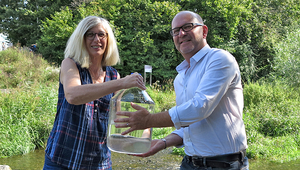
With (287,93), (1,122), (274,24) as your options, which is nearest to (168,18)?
(274,24)

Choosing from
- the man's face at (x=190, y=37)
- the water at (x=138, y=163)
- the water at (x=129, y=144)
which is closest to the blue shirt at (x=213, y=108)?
the man's face at (x=190, y=37)

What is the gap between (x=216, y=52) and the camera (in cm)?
190

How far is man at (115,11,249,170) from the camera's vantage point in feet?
5.62

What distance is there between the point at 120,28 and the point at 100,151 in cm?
1843

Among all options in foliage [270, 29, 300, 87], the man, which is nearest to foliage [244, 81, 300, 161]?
foliage [270, 29, 300, 87]

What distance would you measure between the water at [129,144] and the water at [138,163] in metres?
3.51

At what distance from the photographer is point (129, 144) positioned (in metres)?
2.38

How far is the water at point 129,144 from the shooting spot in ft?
7.43

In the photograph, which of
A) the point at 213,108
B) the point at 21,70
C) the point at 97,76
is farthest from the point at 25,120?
the point at 21,70

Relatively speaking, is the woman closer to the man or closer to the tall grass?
the man

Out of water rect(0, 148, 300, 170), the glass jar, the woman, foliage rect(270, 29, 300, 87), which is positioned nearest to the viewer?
the woman

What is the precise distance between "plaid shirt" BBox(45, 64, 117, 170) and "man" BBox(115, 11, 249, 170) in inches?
18.6

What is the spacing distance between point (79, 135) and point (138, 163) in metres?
4.12

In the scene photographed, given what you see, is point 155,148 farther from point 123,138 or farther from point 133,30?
point 133,30
